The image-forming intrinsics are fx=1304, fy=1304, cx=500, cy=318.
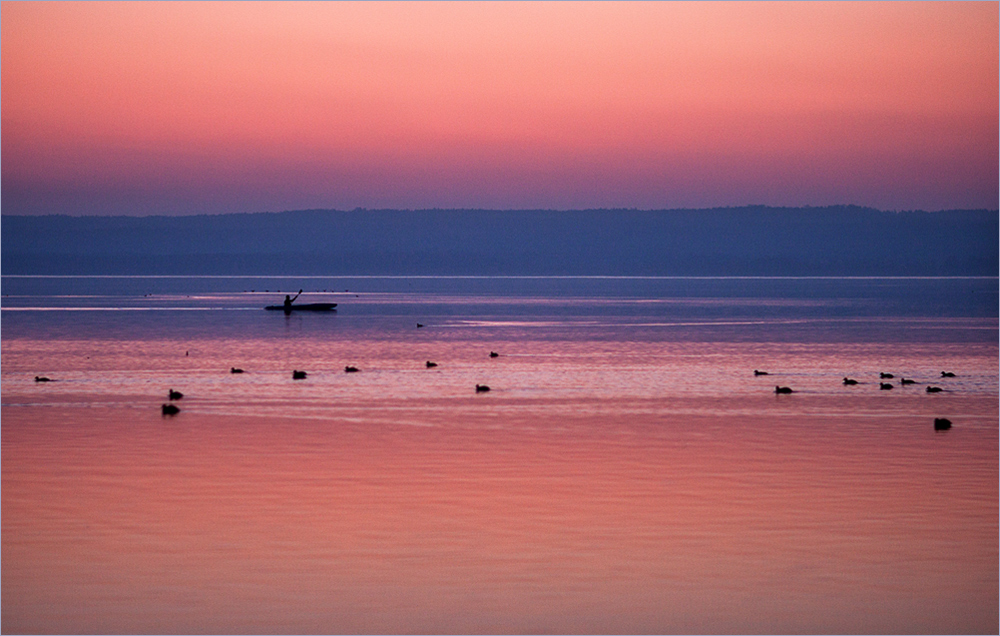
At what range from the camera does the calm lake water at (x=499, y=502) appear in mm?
17656

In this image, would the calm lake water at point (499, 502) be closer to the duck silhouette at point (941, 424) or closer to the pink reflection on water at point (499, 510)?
the pink reflection on water at point (499, 510)

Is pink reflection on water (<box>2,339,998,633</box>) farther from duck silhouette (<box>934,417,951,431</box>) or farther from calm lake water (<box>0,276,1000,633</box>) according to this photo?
duck silhouette (<box>934,417,951,431</box>)

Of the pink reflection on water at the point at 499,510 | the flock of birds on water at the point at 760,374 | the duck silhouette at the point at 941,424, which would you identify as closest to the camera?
the pink reflection on water at the point at 499,510

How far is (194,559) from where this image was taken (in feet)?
65.3

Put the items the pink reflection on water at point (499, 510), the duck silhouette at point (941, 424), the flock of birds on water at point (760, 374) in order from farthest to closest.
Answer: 1. the flock of birds on water at point (760, 374)
2. the duck silhouette at point (941, 424)
3. the pink reflection on water at point (499, 510)

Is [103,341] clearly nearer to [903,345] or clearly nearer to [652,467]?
[903,345]

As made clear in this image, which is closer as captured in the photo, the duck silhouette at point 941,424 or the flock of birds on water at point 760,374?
the duck silhouette at point 941,424

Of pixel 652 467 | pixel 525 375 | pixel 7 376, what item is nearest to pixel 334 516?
pixel 652 467

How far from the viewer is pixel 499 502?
24.2m

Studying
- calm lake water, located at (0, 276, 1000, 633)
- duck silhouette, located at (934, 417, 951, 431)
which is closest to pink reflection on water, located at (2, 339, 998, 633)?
calm lake water, located at (0, 276, 1000, 633)

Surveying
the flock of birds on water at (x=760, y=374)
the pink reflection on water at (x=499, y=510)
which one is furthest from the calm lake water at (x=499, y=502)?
the flock of birds on water at (x=760, y=374)

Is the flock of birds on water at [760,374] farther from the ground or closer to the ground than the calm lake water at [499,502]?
farther from the ground

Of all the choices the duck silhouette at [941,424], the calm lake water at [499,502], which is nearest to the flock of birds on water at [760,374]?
the duck silhouette at [941,424]

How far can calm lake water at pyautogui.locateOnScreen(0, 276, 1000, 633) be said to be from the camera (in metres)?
17.7
